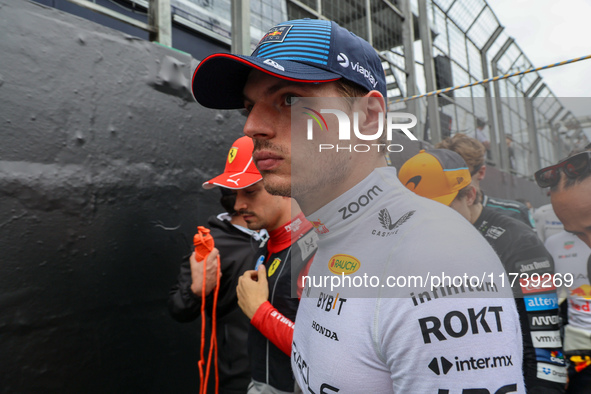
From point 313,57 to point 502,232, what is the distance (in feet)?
2.31

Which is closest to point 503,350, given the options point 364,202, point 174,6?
point 364,202

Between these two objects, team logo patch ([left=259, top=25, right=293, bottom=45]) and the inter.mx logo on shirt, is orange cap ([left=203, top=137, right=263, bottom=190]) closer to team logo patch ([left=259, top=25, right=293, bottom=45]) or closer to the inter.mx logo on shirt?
team logo patch ([left=259, top=25, right=293, bottom=45])

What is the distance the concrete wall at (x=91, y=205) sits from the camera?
1.67m

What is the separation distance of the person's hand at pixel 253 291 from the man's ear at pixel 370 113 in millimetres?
915

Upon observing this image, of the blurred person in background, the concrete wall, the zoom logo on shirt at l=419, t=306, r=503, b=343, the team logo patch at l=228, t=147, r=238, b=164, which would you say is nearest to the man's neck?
the blurred person in background

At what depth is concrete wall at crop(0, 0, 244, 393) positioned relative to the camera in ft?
5.48

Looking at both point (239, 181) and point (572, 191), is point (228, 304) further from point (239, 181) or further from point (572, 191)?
point (572, 191)

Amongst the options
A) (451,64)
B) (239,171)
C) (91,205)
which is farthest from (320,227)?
(451,64)

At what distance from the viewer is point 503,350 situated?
0.64 meters

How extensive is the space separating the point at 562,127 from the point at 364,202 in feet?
1.92

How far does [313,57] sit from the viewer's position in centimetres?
89

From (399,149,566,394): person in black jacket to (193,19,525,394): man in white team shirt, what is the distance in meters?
0.12

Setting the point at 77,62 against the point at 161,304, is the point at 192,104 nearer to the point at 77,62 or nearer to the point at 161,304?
the point at 77,62

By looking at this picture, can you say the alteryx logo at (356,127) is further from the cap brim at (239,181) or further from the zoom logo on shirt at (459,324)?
the cap brim at (239,181)
